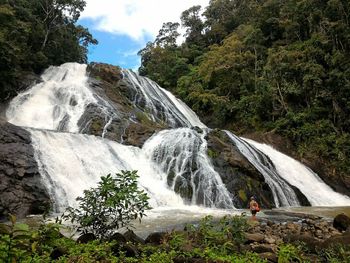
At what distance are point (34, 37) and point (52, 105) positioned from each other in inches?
377

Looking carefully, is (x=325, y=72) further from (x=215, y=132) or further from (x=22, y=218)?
(x=22, y=218)

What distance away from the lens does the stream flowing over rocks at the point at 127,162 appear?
45.8 feet

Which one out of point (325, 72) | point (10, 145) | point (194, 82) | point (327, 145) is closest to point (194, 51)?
point (194, 82)

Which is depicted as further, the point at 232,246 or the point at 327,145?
the point at 327,145

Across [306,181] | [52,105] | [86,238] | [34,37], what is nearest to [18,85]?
[52,105]

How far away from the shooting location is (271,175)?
1928 cm

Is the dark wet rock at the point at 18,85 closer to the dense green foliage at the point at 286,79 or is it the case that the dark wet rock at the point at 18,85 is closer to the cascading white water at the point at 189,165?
the cascading white water at the point at 189,165

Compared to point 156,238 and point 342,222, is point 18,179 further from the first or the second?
point 342,222

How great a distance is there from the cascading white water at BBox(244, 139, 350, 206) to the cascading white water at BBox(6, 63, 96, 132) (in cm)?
1207

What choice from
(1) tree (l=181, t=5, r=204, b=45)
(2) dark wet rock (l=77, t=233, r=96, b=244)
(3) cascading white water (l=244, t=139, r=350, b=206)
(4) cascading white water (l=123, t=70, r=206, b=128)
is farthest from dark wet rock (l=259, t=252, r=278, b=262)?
(1) tree (l=181, t=5, r=204, b=45)

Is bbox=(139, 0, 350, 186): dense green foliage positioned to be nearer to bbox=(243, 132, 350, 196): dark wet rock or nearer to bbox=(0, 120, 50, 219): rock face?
bbox=(243, 132, 350, 196): dark wet rock

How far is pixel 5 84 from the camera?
1014 inches

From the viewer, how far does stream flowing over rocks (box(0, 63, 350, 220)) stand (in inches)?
550

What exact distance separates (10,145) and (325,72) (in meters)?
22.2
